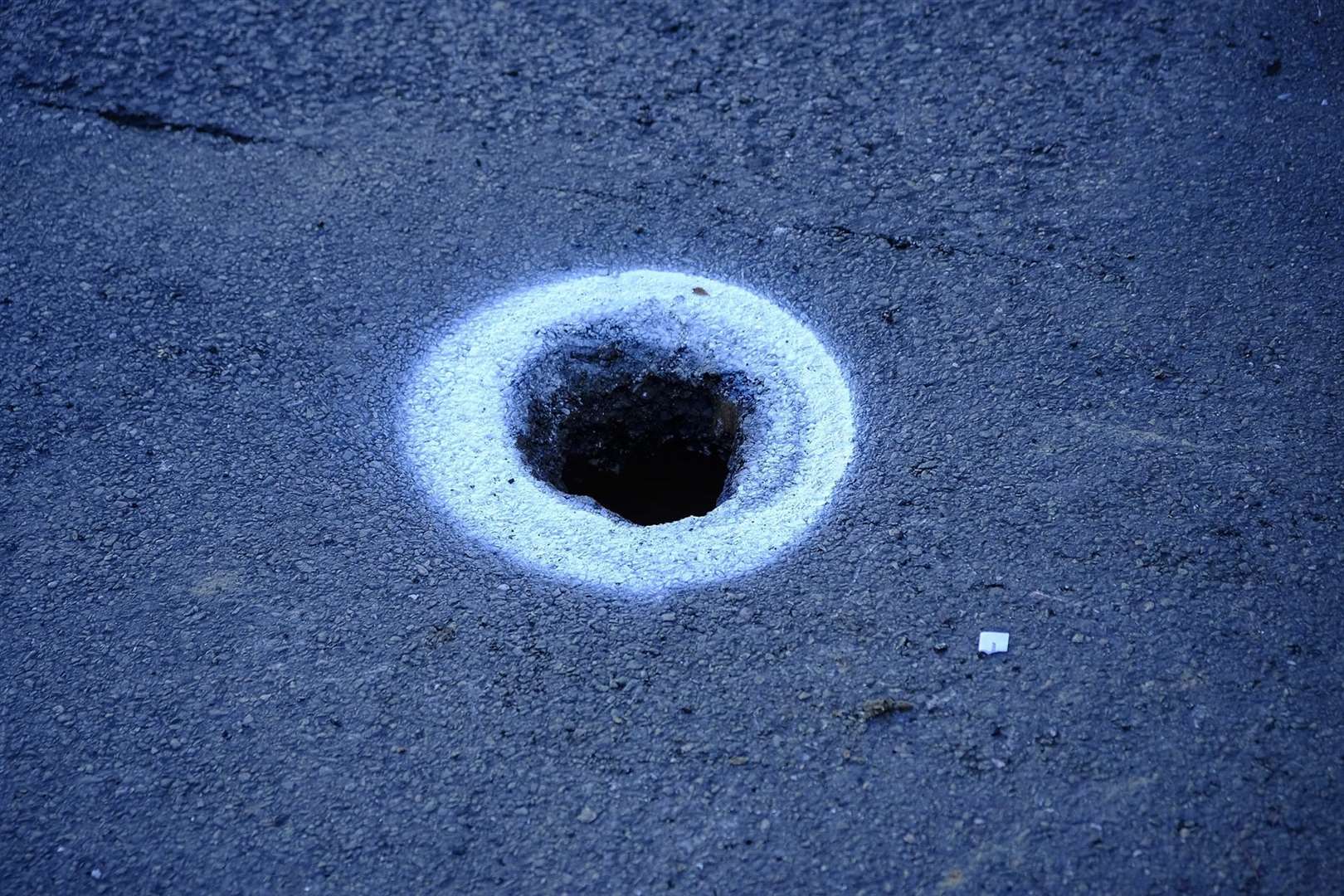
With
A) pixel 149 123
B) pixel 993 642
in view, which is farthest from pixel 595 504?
pixel 149 123

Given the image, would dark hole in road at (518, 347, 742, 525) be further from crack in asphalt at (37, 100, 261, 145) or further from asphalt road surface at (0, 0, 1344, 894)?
crack in asphalt at (37, 100, 261, 145)

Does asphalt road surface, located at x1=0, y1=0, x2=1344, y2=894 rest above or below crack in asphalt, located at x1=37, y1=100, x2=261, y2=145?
below

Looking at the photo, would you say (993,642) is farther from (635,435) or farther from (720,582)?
(635,435)

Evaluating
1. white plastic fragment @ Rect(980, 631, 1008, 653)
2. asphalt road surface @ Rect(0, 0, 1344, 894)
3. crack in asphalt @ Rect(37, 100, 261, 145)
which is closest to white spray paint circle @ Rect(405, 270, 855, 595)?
asphalt road surface @ Rect(0, 0, 1344, 894)

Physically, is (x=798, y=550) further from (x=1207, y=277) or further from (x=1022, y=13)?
(x=1022, y=13)

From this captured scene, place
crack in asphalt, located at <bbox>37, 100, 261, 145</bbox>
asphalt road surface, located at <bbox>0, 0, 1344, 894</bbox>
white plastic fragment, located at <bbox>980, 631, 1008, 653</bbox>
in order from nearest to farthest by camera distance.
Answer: asphalt road surface, located at <bbox>0, 0, 1344, 894</bbox> < white plastic fragment, located at <bbox>980, 631, 1008, 653</bbox> < crack in asphalt, located at <bbox>37, 100, 261, 145</bbox>
